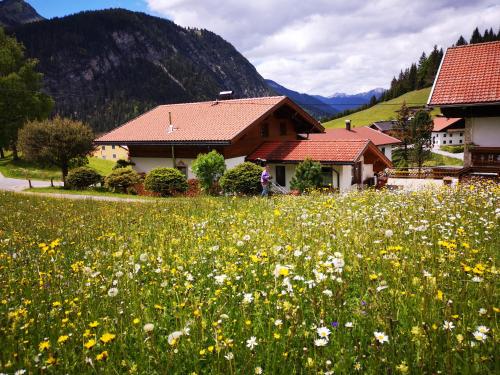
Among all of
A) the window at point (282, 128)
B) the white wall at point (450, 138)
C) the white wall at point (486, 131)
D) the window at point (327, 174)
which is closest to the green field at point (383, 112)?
the white wall at point (450, 138)

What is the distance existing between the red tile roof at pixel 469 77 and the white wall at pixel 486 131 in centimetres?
124

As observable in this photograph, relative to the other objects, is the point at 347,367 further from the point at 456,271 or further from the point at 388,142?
the point at 388,142

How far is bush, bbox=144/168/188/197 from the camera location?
25062mm

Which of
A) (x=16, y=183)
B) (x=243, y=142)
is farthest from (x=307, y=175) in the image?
(x=16, y=183)

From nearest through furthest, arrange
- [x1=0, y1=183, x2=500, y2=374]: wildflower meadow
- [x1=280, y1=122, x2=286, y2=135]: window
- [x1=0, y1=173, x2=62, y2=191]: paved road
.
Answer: [x1=0, y1=183, x2=500, y2=374]: wildflower meadow, [x1=0, y1=173, x2=62, y2=191]: paved road, [x1=280, y1=122, x2=286, y2=135]: window

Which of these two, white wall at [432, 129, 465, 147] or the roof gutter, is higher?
white wall at [432, 129, 465, 147]

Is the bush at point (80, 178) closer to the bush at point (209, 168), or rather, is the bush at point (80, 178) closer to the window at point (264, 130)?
the bush at point (209, 168)

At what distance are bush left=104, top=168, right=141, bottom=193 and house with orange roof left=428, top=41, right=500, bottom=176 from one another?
20.7 m

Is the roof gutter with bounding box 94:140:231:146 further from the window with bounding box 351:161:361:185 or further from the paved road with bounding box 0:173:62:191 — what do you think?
the window with bounding box 351:161:361:185

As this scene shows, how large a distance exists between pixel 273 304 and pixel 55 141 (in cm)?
3285

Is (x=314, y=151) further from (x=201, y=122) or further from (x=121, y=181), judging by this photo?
(x=121, y=181)

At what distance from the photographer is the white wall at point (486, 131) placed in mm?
16422

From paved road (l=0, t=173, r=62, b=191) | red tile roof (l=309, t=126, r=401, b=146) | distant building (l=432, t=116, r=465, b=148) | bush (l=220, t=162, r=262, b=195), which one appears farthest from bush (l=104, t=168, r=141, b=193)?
distant building (l=432, t=116, r=465, b=148)

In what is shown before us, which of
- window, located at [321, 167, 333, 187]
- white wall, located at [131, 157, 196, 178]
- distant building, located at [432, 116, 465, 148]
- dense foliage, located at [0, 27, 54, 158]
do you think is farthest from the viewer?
distant building, located at [432, 116, 465, 148]
